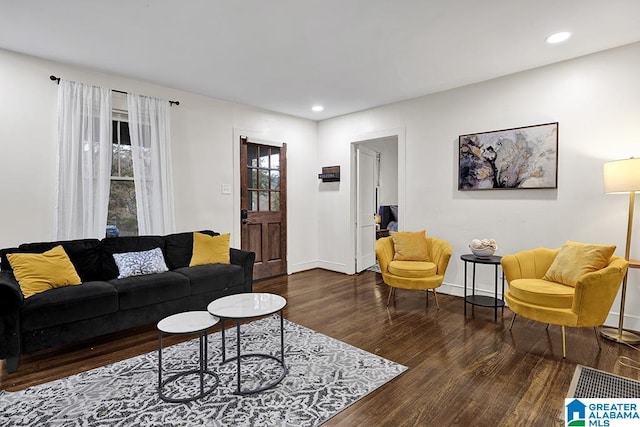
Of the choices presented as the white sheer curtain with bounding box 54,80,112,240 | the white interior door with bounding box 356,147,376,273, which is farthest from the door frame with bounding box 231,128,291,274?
the white interior door with bounding box 356,147,376,273

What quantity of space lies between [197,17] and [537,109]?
3550mm

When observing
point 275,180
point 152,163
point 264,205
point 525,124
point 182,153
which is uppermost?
point 525,124

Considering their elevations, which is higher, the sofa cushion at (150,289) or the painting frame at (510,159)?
the painting frame at (510,159)

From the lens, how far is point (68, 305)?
2586mm

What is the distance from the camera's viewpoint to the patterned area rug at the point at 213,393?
6.11 ft

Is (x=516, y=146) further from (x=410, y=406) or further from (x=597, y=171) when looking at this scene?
(x=410, y=406)

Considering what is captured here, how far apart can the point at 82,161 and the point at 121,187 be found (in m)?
0.53

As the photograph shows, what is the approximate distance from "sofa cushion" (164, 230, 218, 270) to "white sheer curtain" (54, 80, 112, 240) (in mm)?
696

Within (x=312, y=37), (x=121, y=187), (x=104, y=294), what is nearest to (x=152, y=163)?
(x=121, y=187)

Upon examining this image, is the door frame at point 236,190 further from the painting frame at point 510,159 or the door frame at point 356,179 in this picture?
the painting frame at point 510,159

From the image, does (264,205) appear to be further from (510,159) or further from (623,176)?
(623,176)

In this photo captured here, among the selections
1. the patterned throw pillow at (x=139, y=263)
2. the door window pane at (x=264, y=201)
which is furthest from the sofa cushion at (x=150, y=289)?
the door window pane at (x=264, y=201)

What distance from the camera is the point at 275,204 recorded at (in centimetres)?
542

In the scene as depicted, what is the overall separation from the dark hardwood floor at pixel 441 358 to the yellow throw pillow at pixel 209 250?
888mm
